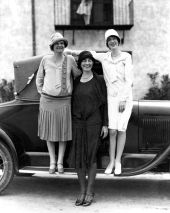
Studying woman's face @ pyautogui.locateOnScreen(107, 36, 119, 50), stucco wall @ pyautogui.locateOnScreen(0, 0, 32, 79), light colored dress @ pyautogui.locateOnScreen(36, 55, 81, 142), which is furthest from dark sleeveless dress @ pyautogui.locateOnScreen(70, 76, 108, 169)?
stucco wall @ pyautogui.locateOnScreen(0, 0, 32, 79)

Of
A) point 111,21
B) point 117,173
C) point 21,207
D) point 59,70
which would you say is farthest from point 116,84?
point 111,21

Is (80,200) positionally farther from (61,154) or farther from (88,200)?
(61,154)

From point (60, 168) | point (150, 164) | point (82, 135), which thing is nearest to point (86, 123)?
point (82, 135)

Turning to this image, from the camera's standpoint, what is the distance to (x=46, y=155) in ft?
16.8

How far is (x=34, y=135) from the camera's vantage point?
5.19 metres

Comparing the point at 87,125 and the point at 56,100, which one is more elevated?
the point at 56,100

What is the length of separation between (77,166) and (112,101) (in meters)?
0.88

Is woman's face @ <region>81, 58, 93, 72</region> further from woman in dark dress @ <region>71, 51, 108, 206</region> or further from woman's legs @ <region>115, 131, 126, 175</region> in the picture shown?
woman's legs @ <region>115, 131, 126, 175</region>

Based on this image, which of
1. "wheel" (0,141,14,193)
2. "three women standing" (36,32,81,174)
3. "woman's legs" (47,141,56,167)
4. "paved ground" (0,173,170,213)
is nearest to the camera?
"paved ground" (0,173,170,213)

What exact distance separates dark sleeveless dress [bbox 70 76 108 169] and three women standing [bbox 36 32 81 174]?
0.33 ft

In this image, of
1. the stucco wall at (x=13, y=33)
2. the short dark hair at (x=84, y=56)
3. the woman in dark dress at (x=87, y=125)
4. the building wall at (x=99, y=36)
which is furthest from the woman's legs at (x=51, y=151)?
the stucco wall at (x=13, y=33)

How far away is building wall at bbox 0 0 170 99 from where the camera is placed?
1493cm

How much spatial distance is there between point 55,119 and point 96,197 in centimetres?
117

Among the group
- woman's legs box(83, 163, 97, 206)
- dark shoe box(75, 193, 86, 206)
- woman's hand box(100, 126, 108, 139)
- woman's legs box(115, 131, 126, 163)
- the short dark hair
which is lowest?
dark shoe box(75, 193, 86, 206)
